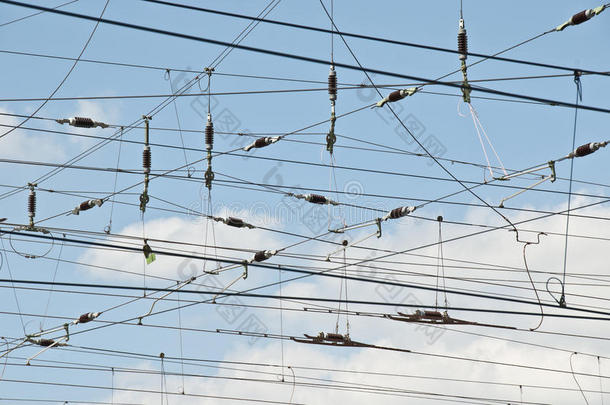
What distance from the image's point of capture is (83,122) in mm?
21828

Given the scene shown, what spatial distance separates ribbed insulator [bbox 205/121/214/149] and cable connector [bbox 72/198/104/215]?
2766 millimetres

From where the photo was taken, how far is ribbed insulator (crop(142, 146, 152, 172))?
76.5 feet

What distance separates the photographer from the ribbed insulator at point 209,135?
23734 mm

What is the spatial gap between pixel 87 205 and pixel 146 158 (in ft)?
6.40

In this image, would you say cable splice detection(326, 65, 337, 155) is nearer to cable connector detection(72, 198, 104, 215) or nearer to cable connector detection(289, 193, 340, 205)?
cable connector detection(289, 193, 340, 205)

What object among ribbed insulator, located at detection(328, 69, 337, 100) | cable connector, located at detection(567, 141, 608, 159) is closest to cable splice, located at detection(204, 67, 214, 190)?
ribbed insulator, located at detection(328, 69, 337, 100)

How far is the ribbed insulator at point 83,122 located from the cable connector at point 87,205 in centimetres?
245

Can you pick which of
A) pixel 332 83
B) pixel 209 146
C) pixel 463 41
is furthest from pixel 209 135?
pixel 463 41

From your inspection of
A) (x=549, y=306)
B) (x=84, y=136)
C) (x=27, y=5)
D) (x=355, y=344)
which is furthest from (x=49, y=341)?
(x=27, y=5)

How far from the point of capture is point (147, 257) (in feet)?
65.5

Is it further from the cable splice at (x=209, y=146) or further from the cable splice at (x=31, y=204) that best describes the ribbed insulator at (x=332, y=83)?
the cable splice at (x=31, y=204)

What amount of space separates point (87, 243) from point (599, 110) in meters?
8.56

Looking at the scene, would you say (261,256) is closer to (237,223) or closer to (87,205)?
(237,223)

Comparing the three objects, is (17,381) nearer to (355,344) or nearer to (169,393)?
(169,393)
